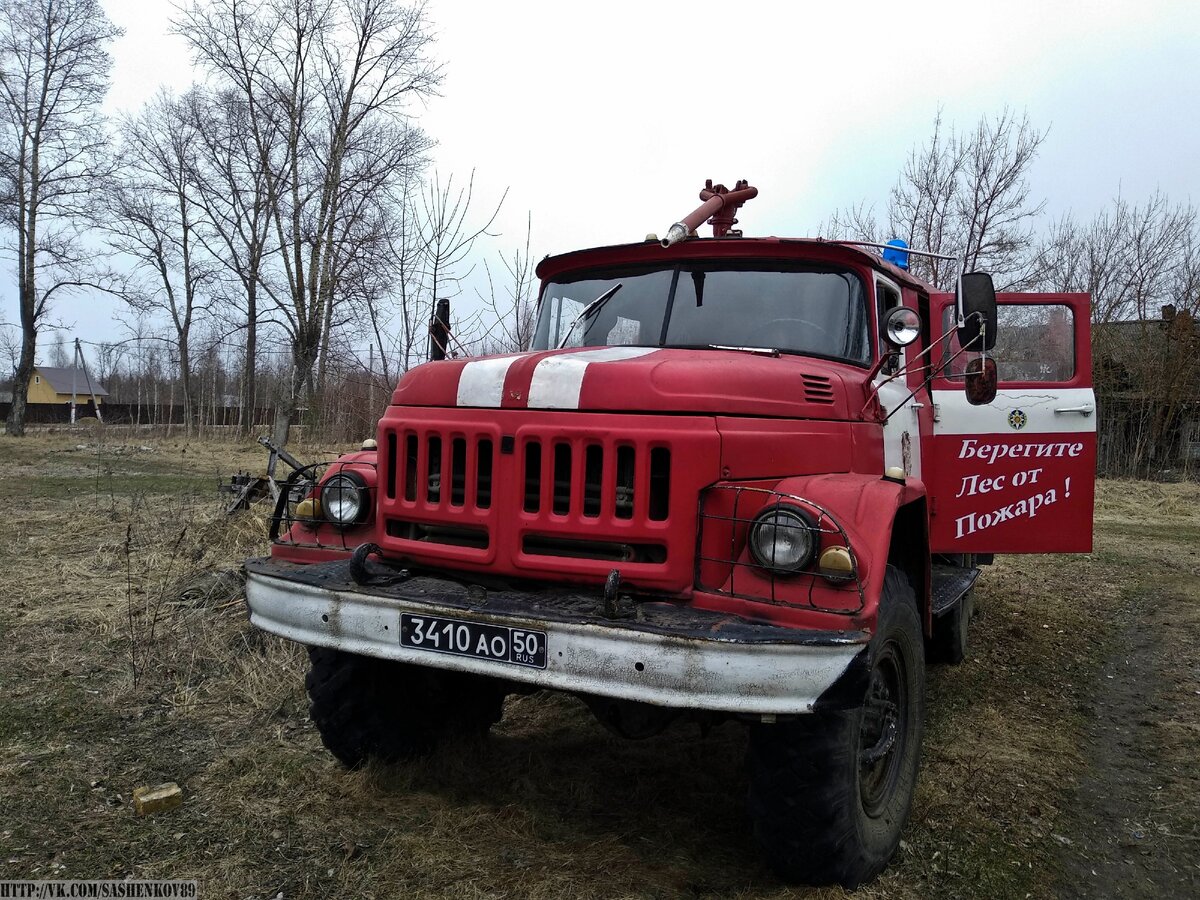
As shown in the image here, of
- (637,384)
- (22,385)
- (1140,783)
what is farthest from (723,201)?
(22,385)

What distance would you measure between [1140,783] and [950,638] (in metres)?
1.61

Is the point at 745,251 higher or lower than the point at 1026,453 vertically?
higher

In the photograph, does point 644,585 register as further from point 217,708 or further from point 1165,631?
point 1165,631

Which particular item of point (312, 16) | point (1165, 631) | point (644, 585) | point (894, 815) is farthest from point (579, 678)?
point (312, 16)

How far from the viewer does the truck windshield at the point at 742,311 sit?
373 cm

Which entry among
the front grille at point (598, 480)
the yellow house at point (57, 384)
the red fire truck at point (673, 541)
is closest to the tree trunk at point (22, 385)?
the red fire truck at point (673, 541)

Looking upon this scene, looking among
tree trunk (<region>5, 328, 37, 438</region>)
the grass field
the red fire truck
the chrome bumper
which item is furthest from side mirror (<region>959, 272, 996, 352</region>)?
tree trunk (<region>5, 328, 37, 438</region>)

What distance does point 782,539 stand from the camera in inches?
106

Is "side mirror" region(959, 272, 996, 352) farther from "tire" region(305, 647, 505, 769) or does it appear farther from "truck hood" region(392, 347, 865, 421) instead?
"tire" region(305, 647, 505, 769)

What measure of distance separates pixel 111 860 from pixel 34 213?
25481mm

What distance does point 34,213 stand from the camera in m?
23.2

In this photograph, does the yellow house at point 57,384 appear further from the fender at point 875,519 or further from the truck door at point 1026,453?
the fender at point 875,519

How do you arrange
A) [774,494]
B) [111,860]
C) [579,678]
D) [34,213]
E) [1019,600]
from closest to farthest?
[579,678], [774,494], [111,860], [1019,600], [34,213]

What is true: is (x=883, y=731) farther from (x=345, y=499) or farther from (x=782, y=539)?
(x=345, y=499)
